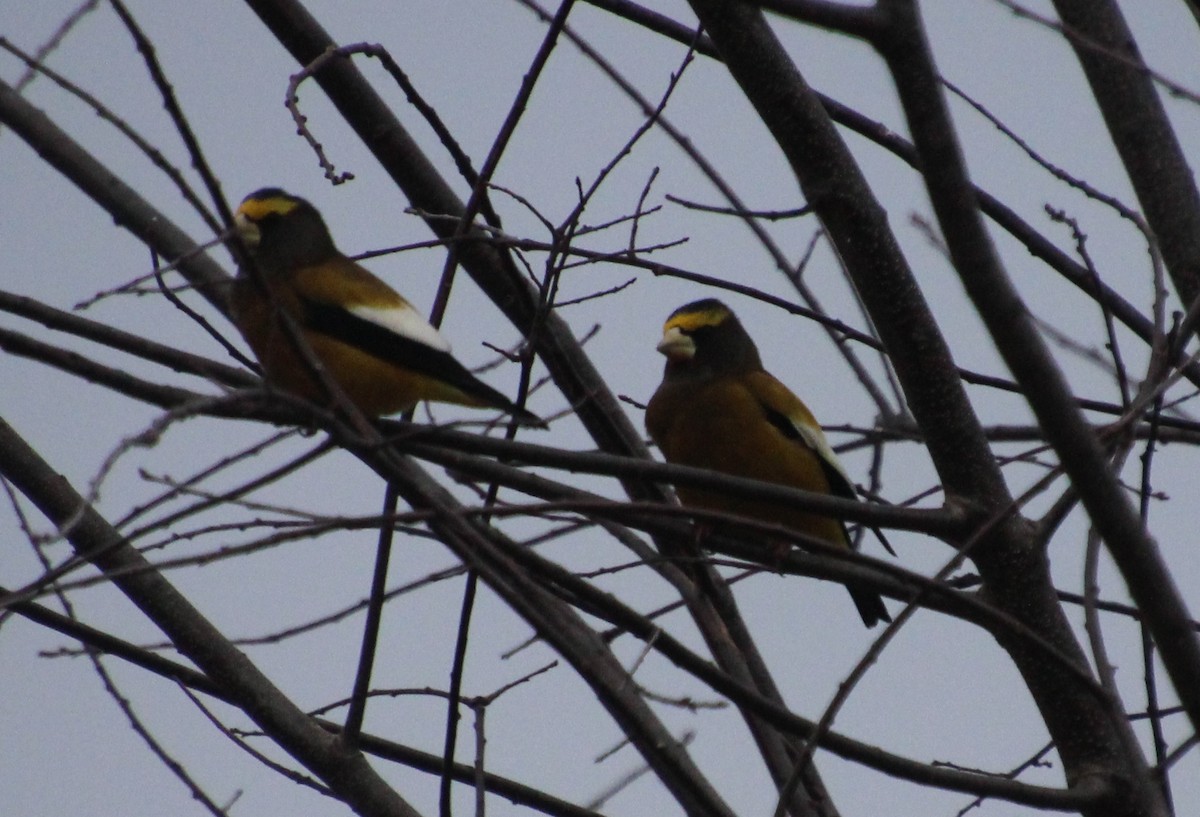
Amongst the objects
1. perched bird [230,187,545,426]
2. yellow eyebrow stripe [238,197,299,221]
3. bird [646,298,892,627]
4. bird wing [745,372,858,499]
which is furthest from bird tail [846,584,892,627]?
yellow eyebrow stripe [238,197,299,221]

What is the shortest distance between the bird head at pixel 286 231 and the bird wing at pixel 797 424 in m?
1.78

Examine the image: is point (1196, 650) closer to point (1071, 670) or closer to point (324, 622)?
point (1071, 670)

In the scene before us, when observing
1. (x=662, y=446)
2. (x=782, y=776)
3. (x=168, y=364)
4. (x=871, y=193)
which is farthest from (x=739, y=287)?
(x=662, y=446)

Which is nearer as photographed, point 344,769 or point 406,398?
point 344,769

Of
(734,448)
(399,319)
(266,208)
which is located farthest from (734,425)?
(266,208)

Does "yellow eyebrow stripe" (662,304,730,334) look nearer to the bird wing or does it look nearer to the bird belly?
the bird wing

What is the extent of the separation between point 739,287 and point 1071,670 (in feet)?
4.92

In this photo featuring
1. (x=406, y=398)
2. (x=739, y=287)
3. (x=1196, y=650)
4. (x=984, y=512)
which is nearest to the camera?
(x=1196, y=650)

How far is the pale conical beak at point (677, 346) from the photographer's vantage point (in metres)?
6.12

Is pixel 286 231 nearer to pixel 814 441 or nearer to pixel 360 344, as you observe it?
pixel 360 344

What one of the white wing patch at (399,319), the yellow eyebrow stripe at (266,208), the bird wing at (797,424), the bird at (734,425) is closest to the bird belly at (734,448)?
the bird at (734,425)

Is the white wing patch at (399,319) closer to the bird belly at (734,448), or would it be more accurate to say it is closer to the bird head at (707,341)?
the bird belly at (734,448)

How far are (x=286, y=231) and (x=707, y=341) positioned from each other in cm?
178

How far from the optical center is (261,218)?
5.61 meters
